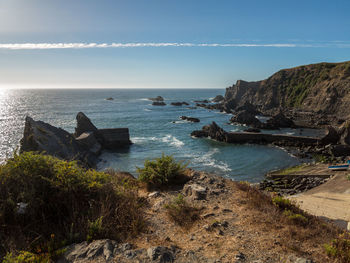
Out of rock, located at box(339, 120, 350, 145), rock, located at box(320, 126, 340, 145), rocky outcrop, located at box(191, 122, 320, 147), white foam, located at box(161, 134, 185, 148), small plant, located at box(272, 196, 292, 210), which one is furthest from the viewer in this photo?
white foam, located at box(161, 134, 185, 148)

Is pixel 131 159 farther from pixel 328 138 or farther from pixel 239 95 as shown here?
pixel 239 95

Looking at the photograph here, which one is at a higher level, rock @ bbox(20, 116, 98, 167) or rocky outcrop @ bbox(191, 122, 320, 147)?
rock @ bbox(20, 116, 98, 167)

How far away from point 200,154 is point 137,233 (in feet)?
109

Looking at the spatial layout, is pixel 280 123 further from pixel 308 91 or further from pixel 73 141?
pixel 73 141

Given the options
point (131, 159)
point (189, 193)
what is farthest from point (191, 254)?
point (131, 159)

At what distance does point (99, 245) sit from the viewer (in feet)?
15.5

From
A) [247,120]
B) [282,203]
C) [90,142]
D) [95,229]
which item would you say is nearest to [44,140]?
[90,142]

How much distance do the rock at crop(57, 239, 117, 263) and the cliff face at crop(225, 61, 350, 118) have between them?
8289cm

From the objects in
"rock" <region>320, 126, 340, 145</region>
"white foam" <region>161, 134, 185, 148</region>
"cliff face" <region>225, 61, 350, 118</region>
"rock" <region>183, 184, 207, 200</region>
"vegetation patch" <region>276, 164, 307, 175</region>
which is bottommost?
"vegetation patch" <region>276, 164, 307, 175</region>

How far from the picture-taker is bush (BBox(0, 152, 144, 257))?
5.08 metres

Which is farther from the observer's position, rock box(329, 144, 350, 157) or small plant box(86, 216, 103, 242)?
rock box(329, 144, 350, 157)

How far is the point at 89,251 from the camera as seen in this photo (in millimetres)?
4582

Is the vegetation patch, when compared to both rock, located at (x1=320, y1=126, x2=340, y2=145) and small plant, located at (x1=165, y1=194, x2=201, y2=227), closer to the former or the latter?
rock, located at (x1=320, y1=126, x2=340, y2=145)

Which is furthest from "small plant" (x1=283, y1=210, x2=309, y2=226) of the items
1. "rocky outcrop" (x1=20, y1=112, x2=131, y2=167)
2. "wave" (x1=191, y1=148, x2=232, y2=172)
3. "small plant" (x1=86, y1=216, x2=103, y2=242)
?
"wave" (x1=191, y1=148, x2=232, y2=172)
